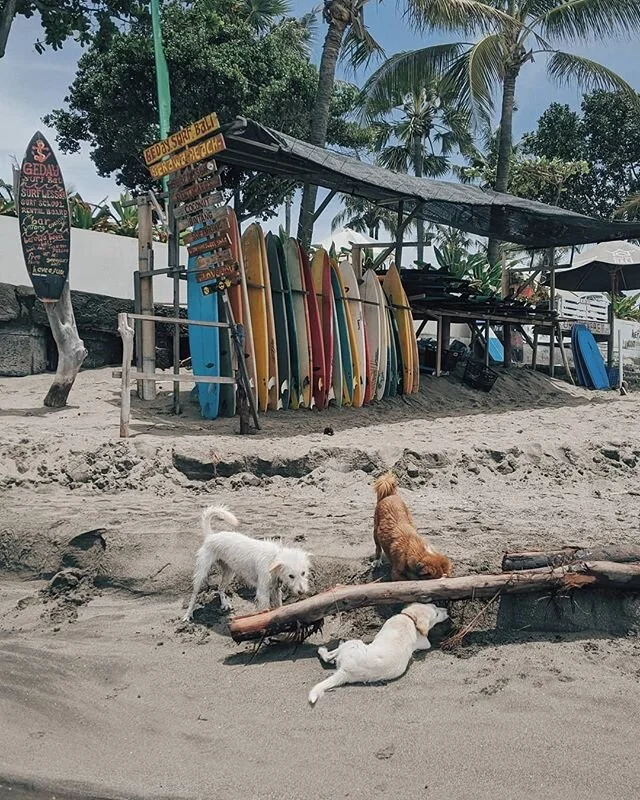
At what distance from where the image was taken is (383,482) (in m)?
5.27

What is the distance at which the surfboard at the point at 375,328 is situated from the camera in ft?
35.9

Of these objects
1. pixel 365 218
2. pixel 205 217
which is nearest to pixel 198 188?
pixel 205 217

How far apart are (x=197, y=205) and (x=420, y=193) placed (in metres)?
3.44

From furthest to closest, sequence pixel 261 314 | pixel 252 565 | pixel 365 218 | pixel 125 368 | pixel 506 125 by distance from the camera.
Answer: pixel 365 218
pixel 506 125
pixel 261 314
pixel 125 368
pixel 252 565

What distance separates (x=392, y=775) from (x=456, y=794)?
268mm

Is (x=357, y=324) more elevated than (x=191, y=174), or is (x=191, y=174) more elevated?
(x=191, y=174)

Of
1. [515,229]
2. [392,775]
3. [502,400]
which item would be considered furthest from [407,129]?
[392,775]

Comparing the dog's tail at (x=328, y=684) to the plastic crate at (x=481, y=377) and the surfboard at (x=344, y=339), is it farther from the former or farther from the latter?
the plastic crate at (x=481, y=377)

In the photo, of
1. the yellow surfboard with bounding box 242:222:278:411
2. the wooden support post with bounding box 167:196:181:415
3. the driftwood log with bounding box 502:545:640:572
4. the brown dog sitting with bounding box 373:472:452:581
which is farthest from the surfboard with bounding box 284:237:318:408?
the driftwood log with bounding box 502:545:640:572

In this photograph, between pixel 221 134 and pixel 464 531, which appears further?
pixel 221 134

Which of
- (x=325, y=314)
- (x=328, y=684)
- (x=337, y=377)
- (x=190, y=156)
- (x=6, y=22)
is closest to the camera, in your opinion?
(x=328, y=684)

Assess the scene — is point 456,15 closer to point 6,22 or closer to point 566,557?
point 6,22

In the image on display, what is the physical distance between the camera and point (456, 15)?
56.1 ft

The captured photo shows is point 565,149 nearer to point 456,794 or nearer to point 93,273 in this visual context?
point 93,273
